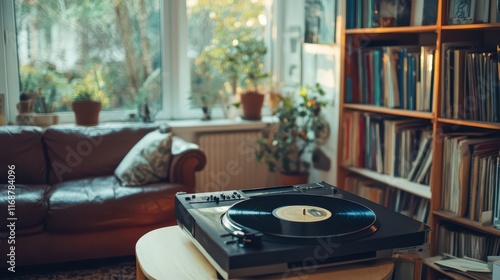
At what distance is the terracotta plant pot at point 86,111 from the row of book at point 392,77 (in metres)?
1.65

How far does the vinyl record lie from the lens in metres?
1.56

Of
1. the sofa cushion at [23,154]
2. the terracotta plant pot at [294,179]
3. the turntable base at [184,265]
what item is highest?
the sofa cushion at [23,154]

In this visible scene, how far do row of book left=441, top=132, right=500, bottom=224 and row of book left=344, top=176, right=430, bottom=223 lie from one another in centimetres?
28

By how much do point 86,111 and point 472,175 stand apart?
238 cm

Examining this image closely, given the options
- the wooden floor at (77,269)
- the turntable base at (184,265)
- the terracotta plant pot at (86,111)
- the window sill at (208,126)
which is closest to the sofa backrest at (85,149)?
the terracotta plant pot at (86,111)

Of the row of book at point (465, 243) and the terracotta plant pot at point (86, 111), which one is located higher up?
the terracotta plant pot at point (86, 111)

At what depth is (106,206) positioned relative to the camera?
2.85 meters

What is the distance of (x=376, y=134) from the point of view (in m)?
3.11

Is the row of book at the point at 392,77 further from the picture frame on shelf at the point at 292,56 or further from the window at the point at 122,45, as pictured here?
the window at the point at 122,45

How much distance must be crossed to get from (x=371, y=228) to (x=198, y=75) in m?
2.70

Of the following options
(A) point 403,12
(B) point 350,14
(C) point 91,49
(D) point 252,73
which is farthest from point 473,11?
(C) point 91,49

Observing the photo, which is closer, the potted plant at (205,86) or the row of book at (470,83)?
the row of book at (470,83)

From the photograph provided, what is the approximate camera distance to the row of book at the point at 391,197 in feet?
9.55

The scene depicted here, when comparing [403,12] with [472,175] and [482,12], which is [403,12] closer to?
[482,12]
